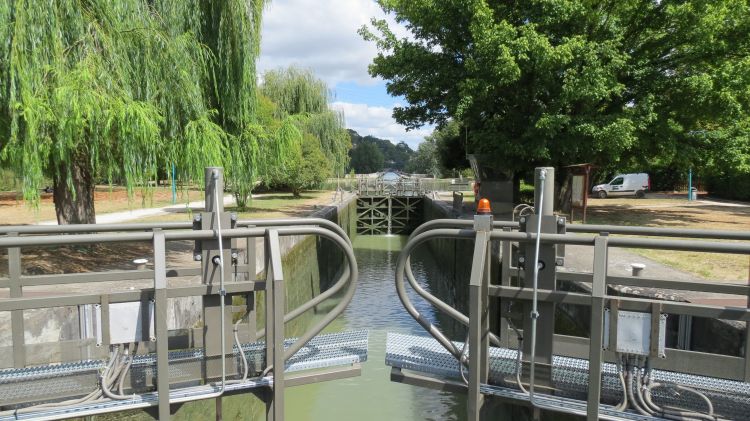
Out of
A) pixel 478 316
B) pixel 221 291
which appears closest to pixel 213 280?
pixel 221 291

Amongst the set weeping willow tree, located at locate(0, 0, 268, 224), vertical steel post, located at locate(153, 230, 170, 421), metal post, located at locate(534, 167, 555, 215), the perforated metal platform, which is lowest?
the perforated metal platform

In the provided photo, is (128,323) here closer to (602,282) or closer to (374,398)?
(602,282)

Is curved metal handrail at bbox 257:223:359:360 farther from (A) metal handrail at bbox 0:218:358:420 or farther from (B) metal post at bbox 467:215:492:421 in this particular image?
(B) metal post at bbox 467:215:492:421

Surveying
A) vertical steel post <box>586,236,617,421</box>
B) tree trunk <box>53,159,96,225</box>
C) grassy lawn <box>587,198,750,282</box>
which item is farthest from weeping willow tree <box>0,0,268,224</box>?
grassy lawn <box>587,198,750,282</box>

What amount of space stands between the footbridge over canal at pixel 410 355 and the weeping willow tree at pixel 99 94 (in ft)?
11.4

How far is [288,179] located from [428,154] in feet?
212

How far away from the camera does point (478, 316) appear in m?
3.25

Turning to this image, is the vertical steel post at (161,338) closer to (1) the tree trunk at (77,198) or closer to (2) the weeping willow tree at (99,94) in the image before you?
(2) the weeping willow tree at (99,94)

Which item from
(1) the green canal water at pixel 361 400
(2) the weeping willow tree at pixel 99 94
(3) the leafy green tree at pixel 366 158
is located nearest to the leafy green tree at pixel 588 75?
(1) the green canal water at pixel 361 400

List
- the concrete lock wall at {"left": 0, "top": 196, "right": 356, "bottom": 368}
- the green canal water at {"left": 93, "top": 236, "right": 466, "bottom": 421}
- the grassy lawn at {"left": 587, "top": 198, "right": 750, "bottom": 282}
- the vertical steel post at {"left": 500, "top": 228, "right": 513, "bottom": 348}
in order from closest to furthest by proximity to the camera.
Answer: the vertical steel post at {"left": 500, "top": 228, "right": 513, "bottom": 348}
the concrete lock wall at {"left": 0, "top": 196, "right": 356, "bottom": 368}
the green canal water at {"left": 93, "top": 236, "right": 466, "bottom": 421}
the grassy lawn at {"left": 587, "top": 198, "right": 750, "bottom": 282}

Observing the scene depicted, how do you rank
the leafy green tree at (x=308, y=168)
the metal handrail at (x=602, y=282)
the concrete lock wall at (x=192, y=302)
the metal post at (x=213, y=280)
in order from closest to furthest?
the metal handrail at (x=602, y=282) < the metal post at (x=213, y=280) < the concrete lock wall at (x=192, y=302) < the leafy green tree at (x=308, y=168)

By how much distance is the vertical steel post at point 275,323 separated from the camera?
3.27 meters

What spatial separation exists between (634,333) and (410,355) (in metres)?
1.61

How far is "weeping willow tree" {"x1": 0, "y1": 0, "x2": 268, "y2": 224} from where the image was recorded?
21.8 feet
